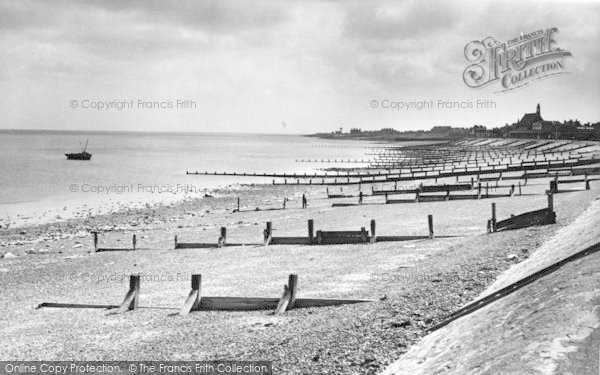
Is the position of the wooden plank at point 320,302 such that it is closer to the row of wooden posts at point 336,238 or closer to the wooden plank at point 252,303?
the wooden plank at point 252,303

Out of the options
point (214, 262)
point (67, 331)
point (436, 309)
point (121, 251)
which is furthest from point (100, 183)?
point (436, 309)

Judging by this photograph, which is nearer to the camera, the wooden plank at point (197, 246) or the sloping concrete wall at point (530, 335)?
the sloping concrete wall at point (530, 335)

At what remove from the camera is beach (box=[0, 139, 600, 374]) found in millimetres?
10070

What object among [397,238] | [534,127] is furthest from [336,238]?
[534,127]

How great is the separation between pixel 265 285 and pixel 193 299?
3.17 m

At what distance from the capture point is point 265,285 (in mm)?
15664

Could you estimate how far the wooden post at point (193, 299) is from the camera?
12703mm

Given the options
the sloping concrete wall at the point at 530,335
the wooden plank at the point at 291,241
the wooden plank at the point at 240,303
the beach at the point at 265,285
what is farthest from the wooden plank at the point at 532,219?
the wooden plank at the point at 240,303

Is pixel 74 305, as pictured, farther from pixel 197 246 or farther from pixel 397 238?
pixel 397 238

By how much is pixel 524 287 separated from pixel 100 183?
66.3 m

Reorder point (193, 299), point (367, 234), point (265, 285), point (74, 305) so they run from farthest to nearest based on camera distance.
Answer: point (367, 234)
point (265, 285)
point (74, 305)
point (193, 299)

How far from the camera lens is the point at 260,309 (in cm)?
1254

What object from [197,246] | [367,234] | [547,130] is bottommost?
[197,246]

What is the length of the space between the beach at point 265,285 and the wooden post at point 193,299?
19 cm
